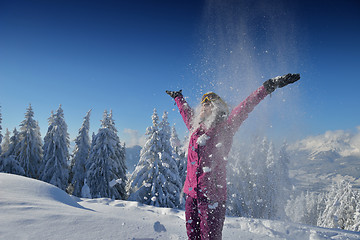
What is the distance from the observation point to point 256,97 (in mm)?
3100

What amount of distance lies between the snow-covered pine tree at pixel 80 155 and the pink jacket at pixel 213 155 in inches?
978

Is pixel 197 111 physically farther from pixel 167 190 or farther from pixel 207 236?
pixel 167 190

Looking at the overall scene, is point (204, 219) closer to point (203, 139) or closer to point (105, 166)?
point (203, 139)

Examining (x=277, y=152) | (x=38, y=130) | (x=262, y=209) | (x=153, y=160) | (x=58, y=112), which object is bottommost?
(x=262, y=209)

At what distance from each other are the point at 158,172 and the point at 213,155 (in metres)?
13.0

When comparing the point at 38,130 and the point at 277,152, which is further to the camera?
the point at 277,152

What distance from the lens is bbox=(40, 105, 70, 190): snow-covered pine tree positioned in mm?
22766

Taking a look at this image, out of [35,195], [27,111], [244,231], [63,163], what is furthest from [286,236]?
[27,111]

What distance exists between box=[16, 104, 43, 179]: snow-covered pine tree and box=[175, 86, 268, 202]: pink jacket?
2761 cm

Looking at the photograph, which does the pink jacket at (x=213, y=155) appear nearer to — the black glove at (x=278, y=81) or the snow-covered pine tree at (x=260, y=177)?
the black glove at (x=278, y=81)

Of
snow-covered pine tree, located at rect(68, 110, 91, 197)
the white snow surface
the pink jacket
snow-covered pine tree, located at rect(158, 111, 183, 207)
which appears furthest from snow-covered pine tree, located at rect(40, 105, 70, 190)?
the pink jacket

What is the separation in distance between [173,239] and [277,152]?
106ft

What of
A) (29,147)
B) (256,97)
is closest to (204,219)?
(256,97)

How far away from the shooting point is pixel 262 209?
27.4 metres
